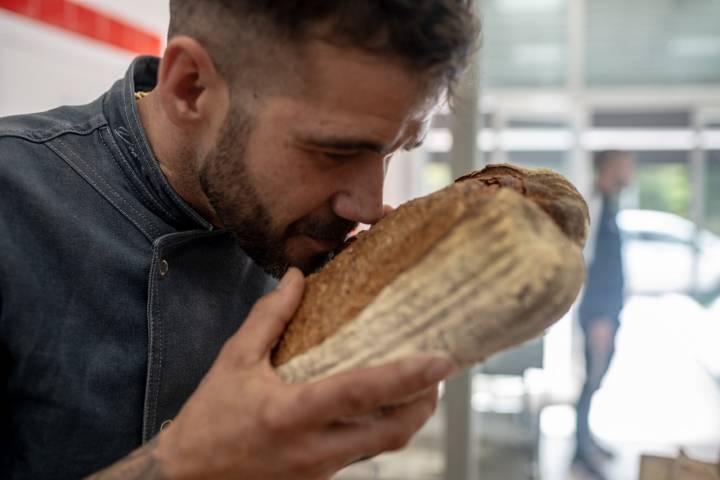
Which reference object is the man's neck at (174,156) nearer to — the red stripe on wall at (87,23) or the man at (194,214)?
the man at (194,214)

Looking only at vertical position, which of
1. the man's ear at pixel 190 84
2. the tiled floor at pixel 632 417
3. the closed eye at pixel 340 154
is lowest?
the tiled floor at pixel 632 417

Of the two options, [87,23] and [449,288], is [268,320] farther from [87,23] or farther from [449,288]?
[87,23]

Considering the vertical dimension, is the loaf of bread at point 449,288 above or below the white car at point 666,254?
above

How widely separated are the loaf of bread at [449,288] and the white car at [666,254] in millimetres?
2694

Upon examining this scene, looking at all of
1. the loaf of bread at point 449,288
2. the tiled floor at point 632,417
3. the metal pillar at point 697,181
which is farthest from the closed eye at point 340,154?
the metal pillar at point 697,181

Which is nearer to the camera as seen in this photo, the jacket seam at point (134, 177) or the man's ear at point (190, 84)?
the man's ear at point (190, 84)

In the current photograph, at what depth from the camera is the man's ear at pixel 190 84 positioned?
1.02m

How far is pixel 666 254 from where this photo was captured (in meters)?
3.38

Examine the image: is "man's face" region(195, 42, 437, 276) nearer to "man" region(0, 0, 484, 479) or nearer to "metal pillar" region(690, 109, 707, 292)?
"man" region(0, 0, 484, 479)

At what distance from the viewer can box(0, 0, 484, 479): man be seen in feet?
2.78

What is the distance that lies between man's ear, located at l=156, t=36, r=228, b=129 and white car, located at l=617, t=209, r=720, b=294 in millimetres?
2696

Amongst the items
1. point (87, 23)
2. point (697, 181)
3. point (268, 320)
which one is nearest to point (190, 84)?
point (268, 320)

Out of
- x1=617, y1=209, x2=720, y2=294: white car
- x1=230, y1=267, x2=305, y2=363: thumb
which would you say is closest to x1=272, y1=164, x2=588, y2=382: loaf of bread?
x1=230, y1=267, x2=305, y2=363: thumb

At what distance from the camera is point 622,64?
3.54 metres
